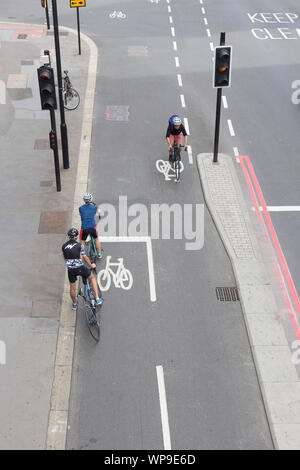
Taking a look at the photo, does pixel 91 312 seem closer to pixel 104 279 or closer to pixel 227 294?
pixel 104 279

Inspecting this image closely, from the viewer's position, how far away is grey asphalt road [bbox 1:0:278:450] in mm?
9602

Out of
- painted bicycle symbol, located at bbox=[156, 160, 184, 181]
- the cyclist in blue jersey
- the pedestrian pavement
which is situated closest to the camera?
the pedestrian pavement

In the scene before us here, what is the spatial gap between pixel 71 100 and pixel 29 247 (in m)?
8.38

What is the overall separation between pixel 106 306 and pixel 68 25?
20424 millimetres

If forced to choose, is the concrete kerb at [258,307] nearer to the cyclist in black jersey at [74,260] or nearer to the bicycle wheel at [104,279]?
the bicycle wheel at [104,279]

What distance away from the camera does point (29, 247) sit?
1347 centimetres

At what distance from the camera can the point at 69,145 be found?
18.0m

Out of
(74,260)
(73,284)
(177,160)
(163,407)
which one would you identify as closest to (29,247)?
(73,284)

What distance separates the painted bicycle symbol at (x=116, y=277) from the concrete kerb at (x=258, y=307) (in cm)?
245

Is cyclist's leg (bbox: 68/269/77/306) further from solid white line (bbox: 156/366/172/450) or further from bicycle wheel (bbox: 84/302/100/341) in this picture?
solid white line (bbox: 156/366/172/450)

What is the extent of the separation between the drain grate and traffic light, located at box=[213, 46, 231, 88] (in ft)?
20.5

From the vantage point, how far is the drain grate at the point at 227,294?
1224 centimetres

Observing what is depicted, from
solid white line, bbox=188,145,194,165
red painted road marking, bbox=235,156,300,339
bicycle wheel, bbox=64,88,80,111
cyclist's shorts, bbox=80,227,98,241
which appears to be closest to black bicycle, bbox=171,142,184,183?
solid white line, bbox=188,145,194,165
